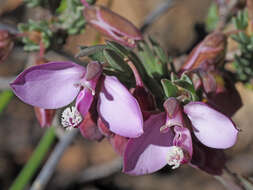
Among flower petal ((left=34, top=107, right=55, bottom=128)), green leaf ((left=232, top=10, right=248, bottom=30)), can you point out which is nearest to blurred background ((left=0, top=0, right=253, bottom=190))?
green leaf ((left=232, top=10, right=248, bottom=30))

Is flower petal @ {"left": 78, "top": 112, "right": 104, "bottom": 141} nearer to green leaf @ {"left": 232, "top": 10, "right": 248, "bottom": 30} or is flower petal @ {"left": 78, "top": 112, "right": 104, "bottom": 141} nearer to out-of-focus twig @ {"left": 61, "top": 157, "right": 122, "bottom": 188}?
green leaf @ {"left": 232, "top": 10, "right": 248, "bottom": 30}

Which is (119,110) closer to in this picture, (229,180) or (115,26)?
(115,26)

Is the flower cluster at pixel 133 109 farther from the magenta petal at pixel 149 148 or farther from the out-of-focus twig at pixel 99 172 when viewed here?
the out-of-focus twig at pixel 99 172

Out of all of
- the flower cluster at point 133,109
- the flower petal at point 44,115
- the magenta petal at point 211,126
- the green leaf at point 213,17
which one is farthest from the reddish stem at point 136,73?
the green leaf at point 213,17

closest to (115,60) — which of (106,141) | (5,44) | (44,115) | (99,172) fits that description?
(44,115)

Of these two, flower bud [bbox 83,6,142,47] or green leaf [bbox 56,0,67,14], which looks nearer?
flower bud [bbox 83,6,142,47]

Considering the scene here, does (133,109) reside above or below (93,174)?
above
